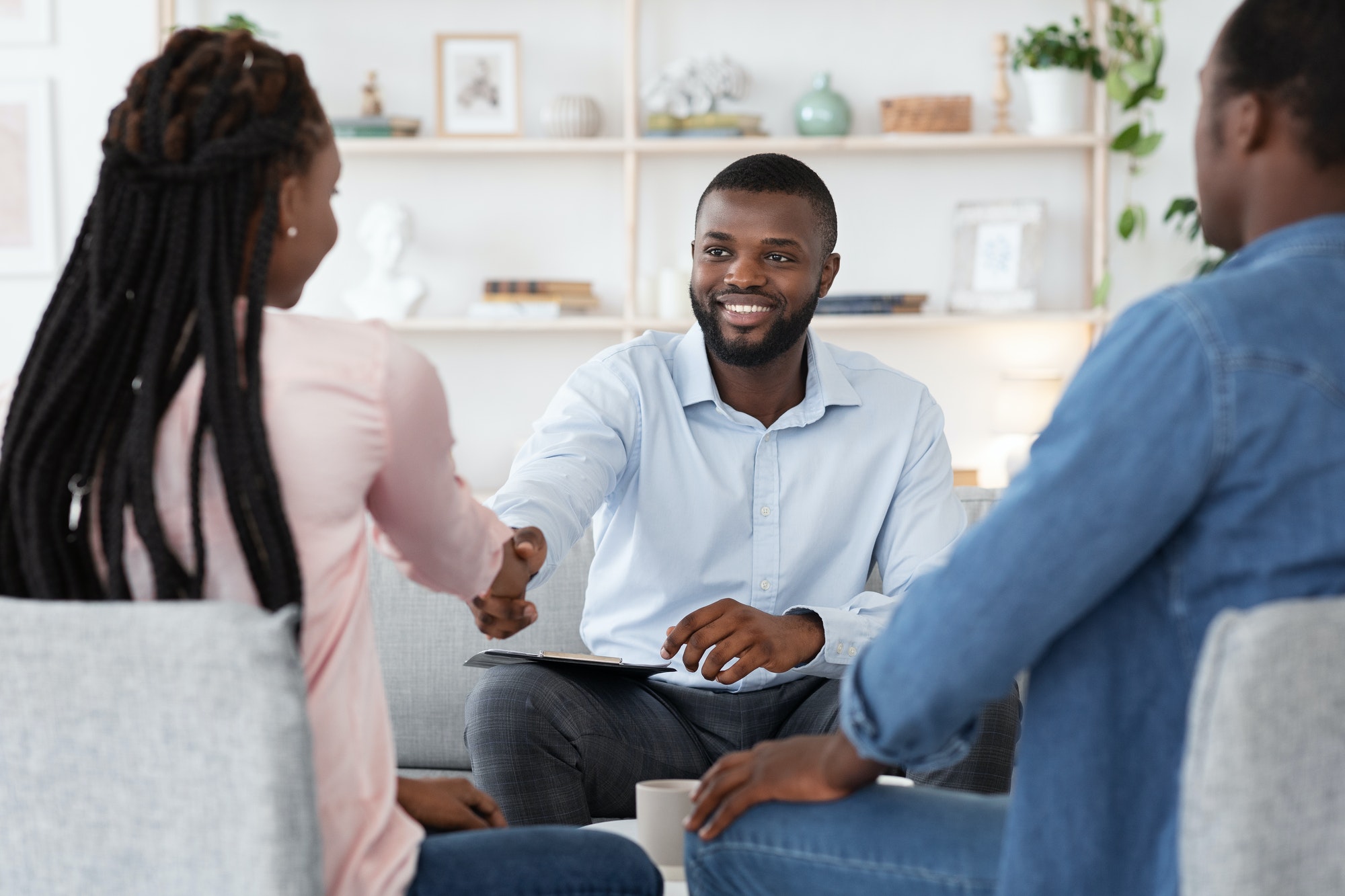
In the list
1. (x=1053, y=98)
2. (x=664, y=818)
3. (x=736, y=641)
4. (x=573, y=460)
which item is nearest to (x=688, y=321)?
(x=1053, y=98)

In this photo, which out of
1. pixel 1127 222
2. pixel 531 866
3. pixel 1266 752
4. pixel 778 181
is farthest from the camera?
pixel 1127 222

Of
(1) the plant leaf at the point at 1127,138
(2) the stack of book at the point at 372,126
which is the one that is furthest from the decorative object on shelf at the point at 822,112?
(2) the stack of book at the point at 372,126

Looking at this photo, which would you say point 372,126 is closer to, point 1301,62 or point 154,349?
point 154,349

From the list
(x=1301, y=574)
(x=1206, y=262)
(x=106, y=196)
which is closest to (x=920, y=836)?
(x=1301, y=574)

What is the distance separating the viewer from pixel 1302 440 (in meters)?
0.76

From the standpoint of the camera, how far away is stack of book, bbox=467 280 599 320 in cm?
387

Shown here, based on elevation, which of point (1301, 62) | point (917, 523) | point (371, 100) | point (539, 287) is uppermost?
point (371, 100)

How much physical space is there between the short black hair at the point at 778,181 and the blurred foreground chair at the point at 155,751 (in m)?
1.34

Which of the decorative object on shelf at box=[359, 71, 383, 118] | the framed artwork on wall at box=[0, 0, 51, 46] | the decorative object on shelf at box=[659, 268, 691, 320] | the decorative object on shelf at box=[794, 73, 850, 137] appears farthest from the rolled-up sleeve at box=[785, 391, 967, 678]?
the framed artwork on wall at box=[0, 0, 51, 46]

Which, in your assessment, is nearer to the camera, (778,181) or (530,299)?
(778,181)

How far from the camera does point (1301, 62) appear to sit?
0.82 meters

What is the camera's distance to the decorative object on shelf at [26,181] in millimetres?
4012

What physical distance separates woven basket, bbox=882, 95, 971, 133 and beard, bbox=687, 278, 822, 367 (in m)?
2.13

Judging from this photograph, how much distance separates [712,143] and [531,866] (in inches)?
124
